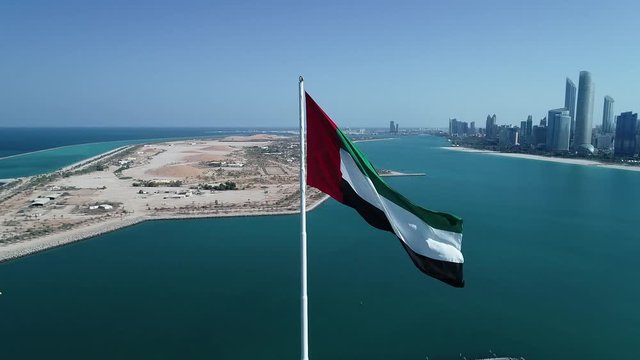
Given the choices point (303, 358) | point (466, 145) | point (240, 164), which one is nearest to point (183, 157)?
point (240, 164)

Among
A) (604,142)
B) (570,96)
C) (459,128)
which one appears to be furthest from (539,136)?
(459,128)

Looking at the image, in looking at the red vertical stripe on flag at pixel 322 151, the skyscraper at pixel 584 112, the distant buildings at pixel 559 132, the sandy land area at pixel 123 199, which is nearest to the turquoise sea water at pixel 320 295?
the sandy land area at pixel 123 199

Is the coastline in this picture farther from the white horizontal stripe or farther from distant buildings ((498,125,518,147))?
distant buildings ((498,125,518,147))

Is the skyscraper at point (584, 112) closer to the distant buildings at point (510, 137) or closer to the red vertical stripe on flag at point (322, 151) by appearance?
the distant buildings at point (510, 137)

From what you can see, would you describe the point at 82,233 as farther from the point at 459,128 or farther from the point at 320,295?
the point at 459,128

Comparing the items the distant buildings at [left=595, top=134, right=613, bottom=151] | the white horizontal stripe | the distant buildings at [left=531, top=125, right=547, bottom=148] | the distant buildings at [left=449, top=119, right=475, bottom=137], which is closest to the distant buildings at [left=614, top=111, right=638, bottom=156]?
the distant buildings at [left=531, top=125, right=547, bottom=148]
